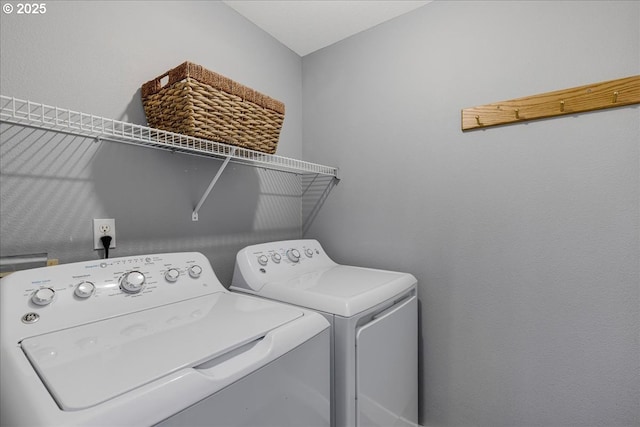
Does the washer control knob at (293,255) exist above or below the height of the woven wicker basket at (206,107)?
below

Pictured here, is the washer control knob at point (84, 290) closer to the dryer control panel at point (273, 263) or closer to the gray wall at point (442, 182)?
the gray wall at point (442, 182)

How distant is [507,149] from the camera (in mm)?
1463

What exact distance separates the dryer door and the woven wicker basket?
0.94 meters

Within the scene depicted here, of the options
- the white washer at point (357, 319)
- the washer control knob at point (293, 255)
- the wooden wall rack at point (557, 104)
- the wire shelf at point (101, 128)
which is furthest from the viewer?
the washer control knob at point (293, 255)

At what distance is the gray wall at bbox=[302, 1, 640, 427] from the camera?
48.8 inches

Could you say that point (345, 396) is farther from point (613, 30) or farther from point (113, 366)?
point (613, 30)

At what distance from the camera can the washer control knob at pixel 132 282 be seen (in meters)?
1.04

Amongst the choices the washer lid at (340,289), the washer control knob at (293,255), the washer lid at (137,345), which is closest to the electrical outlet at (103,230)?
the washer lid at (137,345)

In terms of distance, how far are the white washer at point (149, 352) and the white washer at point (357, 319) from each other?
111 millimetres

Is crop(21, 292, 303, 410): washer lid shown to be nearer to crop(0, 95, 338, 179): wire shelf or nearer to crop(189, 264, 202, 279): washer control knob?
crop(189, 264, 202, 279): washer control knob

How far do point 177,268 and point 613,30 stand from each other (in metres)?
1.98

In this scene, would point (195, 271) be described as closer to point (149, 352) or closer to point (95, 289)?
point (95, 289)

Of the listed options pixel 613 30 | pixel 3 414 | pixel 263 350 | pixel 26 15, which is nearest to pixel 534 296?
pixel 613 30

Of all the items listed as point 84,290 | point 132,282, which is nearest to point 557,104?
point 132,282
